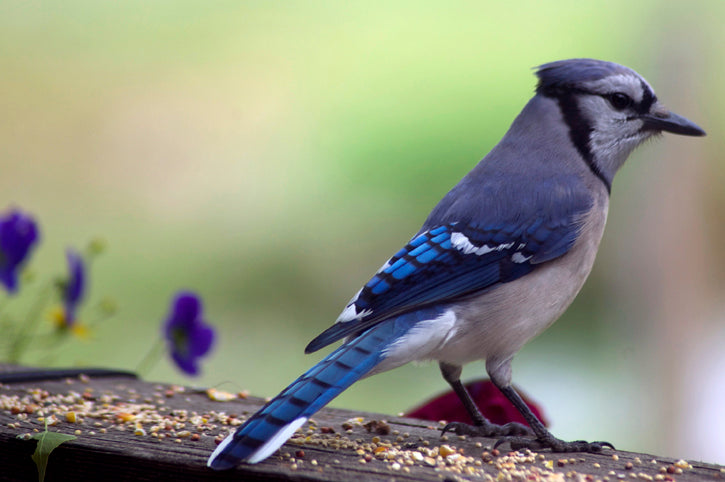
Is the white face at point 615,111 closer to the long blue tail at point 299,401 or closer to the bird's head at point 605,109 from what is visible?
the bird's head at point 605,109

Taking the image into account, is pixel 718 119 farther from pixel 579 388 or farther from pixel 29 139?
pixel 29 139

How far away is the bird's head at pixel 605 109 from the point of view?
1674 millimetres

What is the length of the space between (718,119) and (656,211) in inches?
18.3

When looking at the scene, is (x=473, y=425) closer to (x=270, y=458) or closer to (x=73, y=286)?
(x=270, y=458)

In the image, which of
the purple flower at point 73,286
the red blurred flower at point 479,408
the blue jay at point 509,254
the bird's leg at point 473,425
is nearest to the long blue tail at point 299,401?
the blue jay at point 509,254

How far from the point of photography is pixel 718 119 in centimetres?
379

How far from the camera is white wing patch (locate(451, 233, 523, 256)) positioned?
157 cm

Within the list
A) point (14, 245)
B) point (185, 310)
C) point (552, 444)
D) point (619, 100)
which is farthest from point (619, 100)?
point (14, 245)

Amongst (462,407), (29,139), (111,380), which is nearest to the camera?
(462,407)

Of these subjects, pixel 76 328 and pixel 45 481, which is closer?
pixel 45 481

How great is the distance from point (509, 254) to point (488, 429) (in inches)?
12.9

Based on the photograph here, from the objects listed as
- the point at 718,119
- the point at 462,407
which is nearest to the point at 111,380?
the point at 462,407

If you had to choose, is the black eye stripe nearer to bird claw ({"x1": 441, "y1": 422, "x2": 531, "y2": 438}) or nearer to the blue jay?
the blue jay

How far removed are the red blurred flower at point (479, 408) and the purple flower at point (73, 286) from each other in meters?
0.82
